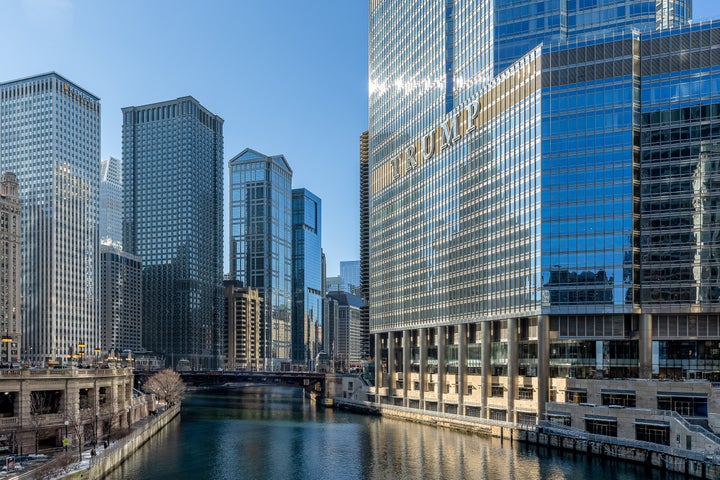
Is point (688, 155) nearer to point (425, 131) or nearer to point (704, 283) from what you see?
Answer: point (704, 283)

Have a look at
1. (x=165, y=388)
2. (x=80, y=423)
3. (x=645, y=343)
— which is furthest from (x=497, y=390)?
(x=165, y=388)

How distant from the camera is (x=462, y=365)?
152 m

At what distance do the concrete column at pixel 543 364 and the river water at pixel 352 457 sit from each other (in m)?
8.81

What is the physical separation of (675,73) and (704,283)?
113 feet

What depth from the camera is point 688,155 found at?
121 metres

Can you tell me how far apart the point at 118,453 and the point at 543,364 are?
67253 mm

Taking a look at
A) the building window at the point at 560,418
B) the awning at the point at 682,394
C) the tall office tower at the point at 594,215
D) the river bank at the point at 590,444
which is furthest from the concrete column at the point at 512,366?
the awning at the point at 682,394

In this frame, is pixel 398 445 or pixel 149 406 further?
pixel 149 406

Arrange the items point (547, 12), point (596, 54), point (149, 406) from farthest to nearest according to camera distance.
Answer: point (149, 406) → point (547, 12) → point (596, 54)

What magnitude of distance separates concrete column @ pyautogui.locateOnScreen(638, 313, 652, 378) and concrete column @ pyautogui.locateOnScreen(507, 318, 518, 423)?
2098 cm

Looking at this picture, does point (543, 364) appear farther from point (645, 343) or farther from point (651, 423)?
point (651, 423)

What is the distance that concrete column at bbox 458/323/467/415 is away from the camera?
149 meters

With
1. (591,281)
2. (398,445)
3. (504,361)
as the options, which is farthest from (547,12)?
(398,445)

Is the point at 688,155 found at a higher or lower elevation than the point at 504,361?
higher
